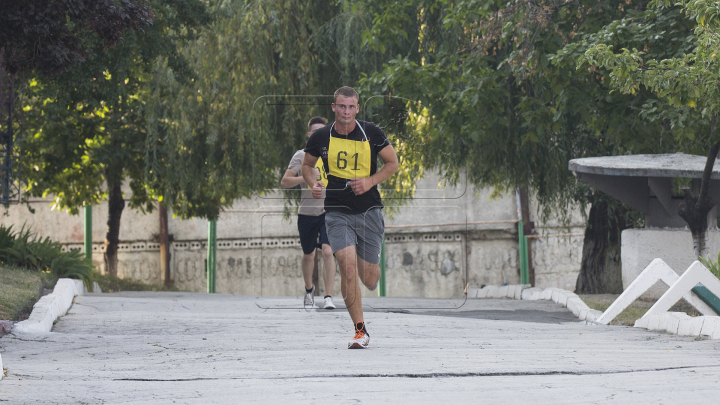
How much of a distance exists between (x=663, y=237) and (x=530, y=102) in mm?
3117

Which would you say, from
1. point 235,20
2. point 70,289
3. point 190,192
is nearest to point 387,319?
point 70,289

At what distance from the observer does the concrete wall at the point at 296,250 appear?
2486 cm

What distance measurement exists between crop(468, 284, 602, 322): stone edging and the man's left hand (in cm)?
427

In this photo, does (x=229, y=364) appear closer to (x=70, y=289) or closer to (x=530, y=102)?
(x=70, y=289)

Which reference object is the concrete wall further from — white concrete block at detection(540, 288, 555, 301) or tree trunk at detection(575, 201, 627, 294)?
white concrete block at detection(540, 288, 555, 301)

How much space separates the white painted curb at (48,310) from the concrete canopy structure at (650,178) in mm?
6485

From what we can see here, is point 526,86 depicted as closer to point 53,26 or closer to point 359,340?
point 53,26

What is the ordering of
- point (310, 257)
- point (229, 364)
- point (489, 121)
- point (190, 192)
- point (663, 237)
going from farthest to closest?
1. point (190, 192)
2. point (489, 121)
3. point (663, 237)
4. point (310, 257)
5. point (229, 364)

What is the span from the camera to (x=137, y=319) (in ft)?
28.2

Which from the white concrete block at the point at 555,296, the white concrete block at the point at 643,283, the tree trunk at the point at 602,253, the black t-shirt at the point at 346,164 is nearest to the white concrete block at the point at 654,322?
the white concrete block at the point at 643,283

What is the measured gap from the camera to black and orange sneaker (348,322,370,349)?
595cm

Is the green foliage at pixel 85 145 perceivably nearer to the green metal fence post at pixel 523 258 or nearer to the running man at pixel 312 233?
the running man at pixel 312 233

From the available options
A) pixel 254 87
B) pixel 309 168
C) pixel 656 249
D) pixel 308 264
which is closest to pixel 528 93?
pixel 656 249

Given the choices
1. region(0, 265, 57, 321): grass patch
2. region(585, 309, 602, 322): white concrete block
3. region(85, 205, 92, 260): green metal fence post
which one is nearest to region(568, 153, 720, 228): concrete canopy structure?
region(585, 309, 602, 322): white concrete block
